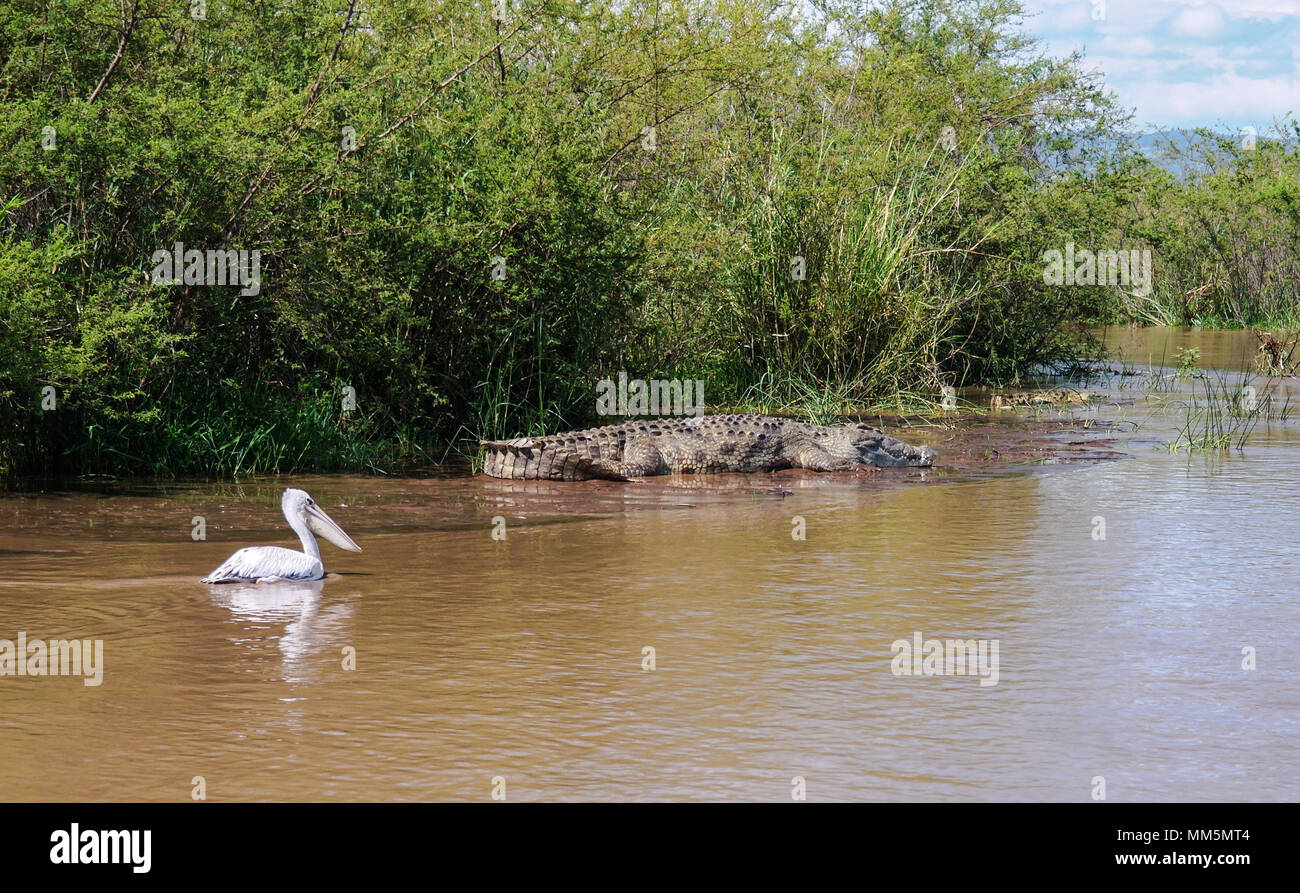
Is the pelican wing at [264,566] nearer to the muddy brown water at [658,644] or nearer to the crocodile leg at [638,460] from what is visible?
the muddy brown water at [658,644]

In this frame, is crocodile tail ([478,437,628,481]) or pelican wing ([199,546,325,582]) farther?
crocodile tail ([478,437,628,481])

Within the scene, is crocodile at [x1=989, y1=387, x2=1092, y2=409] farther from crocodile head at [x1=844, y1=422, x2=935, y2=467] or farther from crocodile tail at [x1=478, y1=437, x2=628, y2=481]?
crocodile tail at [x1=478, y1=437, x2=628, y2=481]

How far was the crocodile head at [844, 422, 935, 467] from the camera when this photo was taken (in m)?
10.5

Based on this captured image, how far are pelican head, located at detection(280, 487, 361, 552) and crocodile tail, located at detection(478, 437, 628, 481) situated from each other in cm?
296

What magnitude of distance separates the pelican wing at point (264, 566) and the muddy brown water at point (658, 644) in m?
0.10

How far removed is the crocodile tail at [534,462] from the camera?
977cm

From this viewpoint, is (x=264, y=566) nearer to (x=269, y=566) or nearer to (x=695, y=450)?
(x=269, y=566)

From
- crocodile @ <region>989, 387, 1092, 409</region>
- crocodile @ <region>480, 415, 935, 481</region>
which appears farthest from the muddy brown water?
crocodile @ <region>989, 387, 1092, 409</region>

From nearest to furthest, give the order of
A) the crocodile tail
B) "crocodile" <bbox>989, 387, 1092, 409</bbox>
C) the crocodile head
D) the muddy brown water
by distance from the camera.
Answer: the muddy brown water → the crocodile tail → the crocodile head → "crocodile" <bbox>989, 387, 1092, 409</bbox>

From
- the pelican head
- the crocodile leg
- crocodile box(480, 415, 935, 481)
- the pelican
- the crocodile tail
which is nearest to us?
the pelican

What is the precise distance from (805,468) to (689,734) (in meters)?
6.62

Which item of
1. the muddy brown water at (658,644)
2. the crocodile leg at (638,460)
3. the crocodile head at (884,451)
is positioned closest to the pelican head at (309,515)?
the muddy brown water at (658,644)
